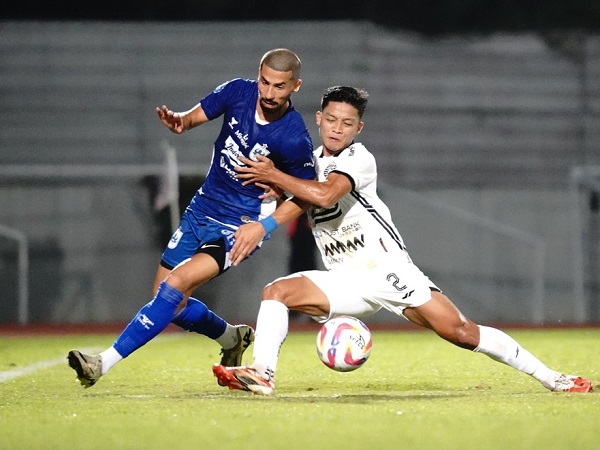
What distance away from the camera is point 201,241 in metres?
6.88

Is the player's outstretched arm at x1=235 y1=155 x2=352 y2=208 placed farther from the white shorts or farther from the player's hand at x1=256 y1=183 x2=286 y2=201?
the white shorts

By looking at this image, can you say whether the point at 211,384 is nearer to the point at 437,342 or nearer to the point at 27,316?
the point at 437,342

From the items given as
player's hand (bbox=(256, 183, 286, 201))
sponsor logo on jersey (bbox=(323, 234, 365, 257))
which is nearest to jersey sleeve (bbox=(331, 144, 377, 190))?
sponsor logo on jersey (bbox=(323, 234, 365, 257))

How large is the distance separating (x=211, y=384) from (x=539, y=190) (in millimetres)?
12591

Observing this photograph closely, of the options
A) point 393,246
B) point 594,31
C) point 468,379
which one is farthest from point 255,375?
point 594,31

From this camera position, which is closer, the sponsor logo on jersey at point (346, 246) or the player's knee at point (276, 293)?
the player's knee at point (276, 293)

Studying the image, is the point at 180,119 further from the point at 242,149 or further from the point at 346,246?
the point at 346,246

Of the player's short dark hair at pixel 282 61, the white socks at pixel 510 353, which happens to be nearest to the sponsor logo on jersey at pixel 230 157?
the player's short dark hair at pixel 282 61

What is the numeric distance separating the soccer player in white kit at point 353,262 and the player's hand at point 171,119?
502 mm

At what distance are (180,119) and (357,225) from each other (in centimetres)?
121

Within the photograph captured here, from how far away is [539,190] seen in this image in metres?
19.0

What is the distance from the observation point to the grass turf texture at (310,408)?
181 inches

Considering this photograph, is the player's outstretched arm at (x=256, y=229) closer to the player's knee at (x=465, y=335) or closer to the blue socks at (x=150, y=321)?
the blue socks at (x=150, y=321)

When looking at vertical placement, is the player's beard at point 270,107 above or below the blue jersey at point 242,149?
above
